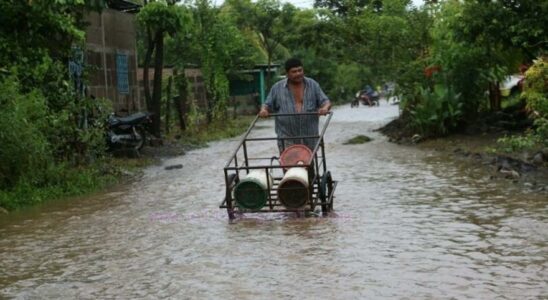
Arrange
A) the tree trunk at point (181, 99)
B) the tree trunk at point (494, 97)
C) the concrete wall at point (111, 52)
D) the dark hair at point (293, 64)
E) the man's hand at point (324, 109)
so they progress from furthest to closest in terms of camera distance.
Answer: the tree trunk at point (181, 99) → the tree trunk at point (494, 97) → the concrete wall at point (111, 52) → the dark hair at point (293, 64) → the man's hand at point (324, 109)

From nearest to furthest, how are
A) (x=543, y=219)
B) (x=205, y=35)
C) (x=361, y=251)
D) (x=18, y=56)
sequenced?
(x=361, y=251) → (x=543, y=219) → (x=18, y=56) → (x=205, y=35)

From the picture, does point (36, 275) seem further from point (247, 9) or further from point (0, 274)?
point (247, 9)

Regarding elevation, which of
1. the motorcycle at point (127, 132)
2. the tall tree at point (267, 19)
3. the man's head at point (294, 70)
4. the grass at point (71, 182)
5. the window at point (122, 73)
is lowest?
the grass at point (71, 182)

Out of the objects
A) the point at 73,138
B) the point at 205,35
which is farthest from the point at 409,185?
the point at 205,35

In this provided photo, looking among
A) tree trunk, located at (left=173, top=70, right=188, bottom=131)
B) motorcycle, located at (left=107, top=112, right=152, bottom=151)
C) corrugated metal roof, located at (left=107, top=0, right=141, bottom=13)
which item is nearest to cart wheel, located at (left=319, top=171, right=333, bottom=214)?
motorcycle, located at (left=107, top=112, right=152, bottom=151)

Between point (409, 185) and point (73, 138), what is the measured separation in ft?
17.3

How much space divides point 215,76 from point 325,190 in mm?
17341

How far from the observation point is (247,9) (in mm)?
39844

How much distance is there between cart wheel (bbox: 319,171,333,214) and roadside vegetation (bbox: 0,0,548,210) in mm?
3827

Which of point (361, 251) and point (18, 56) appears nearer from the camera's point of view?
point (361, 251)

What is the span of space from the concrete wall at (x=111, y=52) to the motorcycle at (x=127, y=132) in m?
1.38

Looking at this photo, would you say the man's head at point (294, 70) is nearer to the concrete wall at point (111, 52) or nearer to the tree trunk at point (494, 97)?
the concrete wall at point (111, 52)

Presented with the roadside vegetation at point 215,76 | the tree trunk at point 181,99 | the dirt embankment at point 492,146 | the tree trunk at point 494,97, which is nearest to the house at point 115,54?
the roadside vegetation at point 215,76

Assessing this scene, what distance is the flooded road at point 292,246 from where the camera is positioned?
512cm
